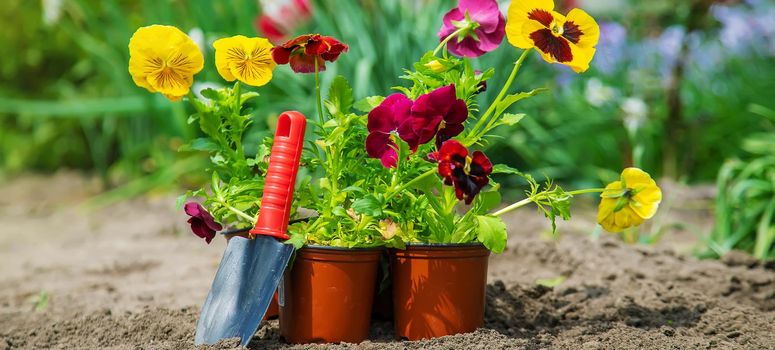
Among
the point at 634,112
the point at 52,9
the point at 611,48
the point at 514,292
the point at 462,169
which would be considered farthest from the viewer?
the point at 52,9

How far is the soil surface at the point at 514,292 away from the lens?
5.16ft

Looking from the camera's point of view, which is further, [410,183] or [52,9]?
[52,9]

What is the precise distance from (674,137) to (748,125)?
57cm

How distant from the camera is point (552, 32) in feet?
4.71

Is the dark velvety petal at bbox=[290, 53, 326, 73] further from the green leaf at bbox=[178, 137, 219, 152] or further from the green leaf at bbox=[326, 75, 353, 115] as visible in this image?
the green leaf at bbox=[178, 137, 219, 152]

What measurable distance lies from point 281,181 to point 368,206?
0.57 ft

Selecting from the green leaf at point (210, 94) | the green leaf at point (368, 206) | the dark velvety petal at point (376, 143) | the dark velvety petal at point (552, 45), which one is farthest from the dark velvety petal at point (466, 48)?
the green leaf at point (210, 94)

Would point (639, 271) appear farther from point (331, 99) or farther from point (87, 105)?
point (87, 105)

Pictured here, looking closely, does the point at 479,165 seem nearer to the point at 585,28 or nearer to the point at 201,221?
the point at 585,28

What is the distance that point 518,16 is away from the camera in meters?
1.42

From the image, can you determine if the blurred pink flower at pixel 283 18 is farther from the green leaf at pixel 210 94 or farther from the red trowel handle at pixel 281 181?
the red trowel handle at pixel 281 181

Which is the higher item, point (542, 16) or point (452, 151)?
point (542, 16)

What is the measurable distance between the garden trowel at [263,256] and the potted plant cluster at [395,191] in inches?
1.6

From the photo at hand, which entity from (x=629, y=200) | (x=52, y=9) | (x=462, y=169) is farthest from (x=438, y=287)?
(x=52, y=9)
